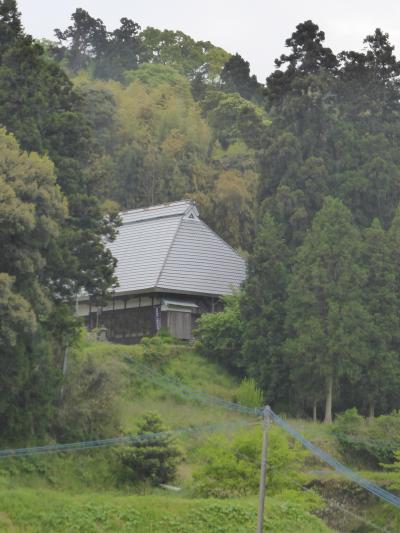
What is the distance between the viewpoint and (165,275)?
45594 millimetres

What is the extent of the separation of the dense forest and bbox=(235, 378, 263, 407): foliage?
0.59 meters

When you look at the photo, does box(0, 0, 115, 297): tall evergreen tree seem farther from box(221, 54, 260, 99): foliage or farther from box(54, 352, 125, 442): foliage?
box(221, 54, 260, 99): foliage

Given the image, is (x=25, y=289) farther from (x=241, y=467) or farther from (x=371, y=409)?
(x=371, y=409)

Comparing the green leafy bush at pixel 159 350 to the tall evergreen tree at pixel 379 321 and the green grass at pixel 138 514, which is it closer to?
the tall evergreen tree at pixel 379 321

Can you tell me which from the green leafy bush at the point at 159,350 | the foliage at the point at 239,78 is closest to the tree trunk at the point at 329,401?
the green leafy bush at the point at 159,350

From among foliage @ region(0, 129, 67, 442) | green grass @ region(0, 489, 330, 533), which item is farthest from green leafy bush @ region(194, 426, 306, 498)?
foliage @ region(0, 129, 67, 442)

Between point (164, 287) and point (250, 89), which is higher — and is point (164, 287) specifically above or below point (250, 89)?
below

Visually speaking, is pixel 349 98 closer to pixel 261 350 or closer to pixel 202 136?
pixel 261 350

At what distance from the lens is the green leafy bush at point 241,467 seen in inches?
1169

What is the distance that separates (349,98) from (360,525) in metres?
19.3

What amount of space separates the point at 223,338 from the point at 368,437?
845 centimetres

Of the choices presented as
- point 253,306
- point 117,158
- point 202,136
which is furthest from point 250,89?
point 253,306

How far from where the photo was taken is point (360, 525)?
104 ft

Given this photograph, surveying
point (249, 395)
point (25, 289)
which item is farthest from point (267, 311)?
point (25, 289)
